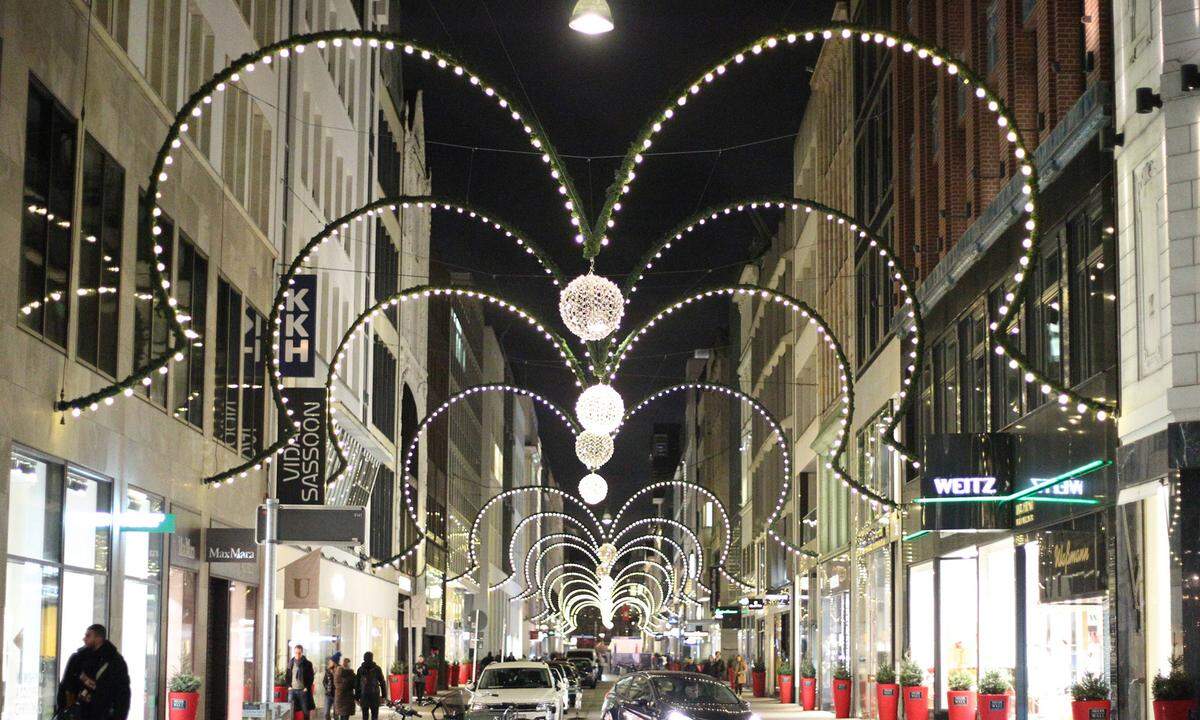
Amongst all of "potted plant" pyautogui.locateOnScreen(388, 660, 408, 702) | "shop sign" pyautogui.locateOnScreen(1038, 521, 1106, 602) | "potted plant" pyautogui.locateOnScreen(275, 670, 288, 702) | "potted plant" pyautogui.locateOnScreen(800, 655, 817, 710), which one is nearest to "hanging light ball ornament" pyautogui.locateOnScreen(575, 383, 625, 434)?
"shop sign" pyautogui.locateOnScreen(1038, 521, 1106, 602)

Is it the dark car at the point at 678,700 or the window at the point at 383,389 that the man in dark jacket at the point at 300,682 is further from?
the window at the point at 383,389

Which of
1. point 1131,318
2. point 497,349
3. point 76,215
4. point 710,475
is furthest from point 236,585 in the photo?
point 497,349

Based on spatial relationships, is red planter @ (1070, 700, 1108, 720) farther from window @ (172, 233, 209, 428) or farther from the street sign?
window @ (172, 233, 209, 428)

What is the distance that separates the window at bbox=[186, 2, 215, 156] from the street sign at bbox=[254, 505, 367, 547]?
7.29 meters

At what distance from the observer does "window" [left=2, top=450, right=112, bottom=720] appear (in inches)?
759

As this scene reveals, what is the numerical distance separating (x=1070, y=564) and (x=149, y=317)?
14.3 meters

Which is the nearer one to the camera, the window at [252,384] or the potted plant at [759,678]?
the window at [252,384]

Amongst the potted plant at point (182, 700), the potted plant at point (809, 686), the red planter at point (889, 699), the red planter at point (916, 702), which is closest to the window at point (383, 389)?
the potted plant at point (809, 686)

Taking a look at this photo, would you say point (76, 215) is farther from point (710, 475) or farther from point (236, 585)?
Answer: point (710, 475)

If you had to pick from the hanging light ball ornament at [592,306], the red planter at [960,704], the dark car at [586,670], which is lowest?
the dark car at [586,670]

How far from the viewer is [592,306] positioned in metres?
20.4

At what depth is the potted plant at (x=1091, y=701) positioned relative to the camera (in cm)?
2039

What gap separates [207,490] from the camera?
30062 millimetres

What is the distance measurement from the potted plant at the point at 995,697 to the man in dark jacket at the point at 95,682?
14.7 metres
